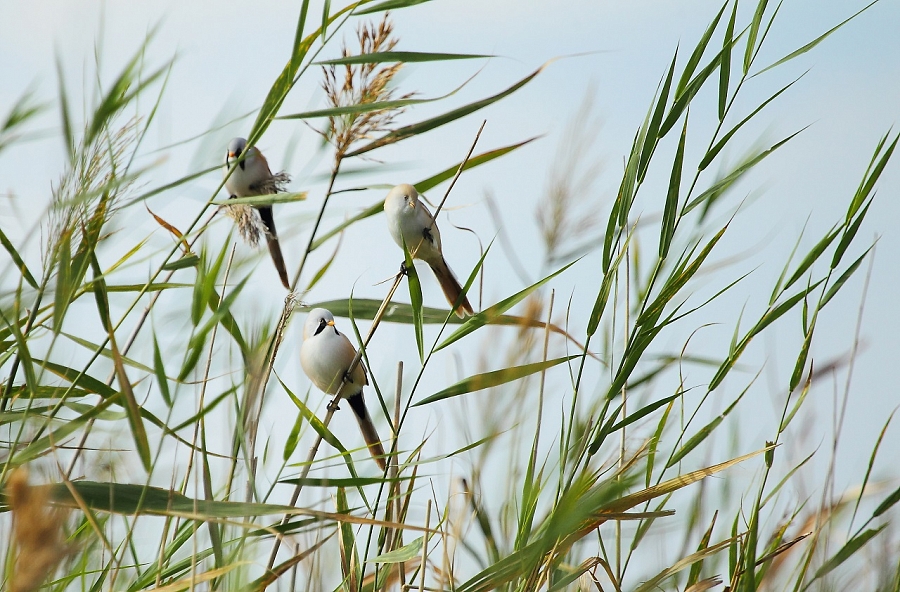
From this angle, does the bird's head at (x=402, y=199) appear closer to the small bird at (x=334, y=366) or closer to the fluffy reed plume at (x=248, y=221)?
the small bird at (x=334, y=366)

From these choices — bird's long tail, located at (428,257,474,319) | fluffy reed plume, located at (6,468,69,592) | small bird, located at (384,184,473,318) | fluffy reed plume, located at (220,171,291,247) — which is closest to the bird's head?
small bird, located at (384,184,473,318)

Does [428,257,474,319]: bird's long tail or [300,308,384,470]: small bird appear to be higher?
[428,257,474,319]: bird's long tail

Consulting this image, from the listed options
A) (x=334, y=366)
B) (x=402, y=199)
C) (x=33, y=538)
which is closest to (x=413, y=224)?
(x=402, y=199)

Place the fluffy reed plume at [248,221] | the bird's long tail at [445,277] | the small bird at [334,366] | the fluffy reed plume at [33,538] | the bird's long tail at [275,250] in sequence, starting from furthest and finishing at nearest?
1. the bird's long tail at [445,277]
2. the small bird at [334,366]
3. the bird's long tail at [275,250]
4. the fluffy reed plume at [248,221]
5. the fluffy reed plume at [33,538]

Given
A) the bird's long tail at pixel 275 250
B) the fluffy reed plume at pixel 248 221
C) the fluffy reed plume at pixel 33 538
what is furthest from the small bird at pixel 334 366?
the fluffy reed plume at pixel 33 538

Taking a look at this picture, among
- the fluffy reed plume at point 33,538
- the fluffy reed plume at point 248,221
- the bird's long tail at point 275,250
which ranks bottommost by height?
the fluffy reed plume at point 33,538

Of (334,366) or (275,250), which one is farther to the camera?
(334,366)

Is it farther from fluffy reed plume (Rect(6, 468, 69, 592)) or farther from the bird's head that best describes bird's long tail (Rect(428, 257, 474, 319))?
fluffy reed plume (Rect(6, 468, 69, 592))

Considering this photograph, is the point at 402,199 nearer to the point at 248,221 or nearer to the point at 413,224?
the point at 413,224

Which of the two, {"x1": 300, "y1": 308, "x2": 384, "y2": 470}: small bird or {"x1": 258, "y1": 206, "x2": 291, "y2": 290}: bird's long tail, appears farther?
{"x1": 300, "y1": 308, "x2": 384, "y2": 470}: small bird

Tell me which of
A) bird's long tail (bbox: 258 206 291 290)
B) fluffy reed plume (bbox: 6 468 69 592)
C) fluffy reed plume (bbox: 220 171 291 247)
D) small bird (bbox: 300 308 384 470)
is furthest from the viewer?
small bird (bbox: 300 308 384 470)

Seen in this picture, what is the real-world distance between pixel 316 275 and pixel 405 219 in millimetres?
691

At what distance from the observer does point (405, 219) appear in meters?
1.92

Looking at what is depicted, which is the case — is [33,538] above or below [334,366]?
below
